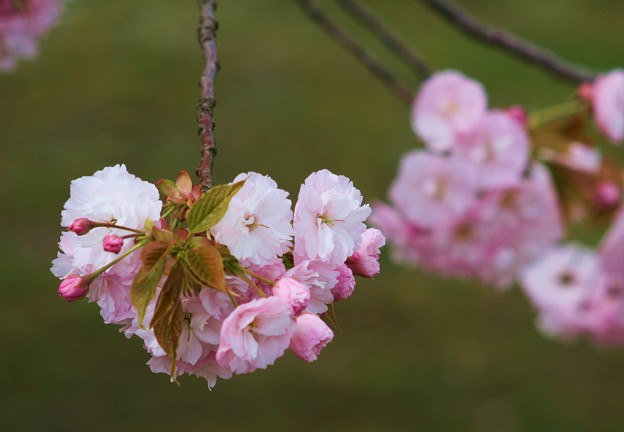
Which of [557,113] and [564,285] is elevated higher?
[557,113]

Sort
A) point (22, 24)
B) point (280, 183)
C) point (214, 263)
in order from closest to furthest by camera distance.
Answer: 1. point (214, 263)
2. point (22, 24)
3. point (280, 183)

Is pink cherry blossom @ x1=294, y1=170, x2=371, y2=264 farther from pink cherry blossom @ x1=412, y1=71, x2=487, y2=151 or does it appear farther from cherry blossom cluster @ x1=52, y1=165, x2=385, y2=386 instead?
pink cherry blossom @ x1=412, y1=71, x2=487, y2=151

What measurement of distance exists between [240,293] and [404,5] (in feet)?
18.3

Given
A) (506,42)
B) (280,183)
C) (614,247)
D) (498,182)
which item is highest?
(506,42)

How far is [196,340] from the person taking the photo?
2.00ft

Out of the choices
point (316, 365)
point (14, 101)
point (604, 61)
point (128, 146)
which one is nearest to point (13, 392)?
point (316, 365)

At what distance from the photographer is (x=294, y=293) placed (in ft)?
1.85

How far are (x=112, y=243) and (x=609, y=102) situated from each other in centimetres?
105

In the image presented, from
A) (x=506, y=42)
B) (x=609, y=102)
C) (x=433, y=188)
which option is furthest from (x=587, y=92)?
(x=433, y=188)

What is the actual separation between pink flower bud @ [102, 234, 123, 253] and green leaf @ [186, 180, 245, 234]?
45 millimetres

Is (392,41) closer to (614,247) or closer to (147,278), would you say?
(614,247)

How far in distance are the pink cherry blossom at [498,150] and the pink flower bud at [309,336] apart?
88cm

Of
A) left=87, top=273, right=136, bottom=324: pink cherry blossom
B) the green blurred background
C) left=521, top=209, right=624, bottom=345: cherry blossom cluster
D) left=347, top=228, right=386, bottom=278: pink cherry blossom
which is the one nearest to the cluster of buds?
left=521, top=209, right=624, bottom=345: cherry blossom cluster

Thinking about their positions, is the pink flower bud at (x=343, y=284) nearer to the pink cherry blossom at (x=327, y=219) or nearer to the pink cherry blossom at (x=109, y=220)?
the pink cherry blossom at (x=327, y=219)
